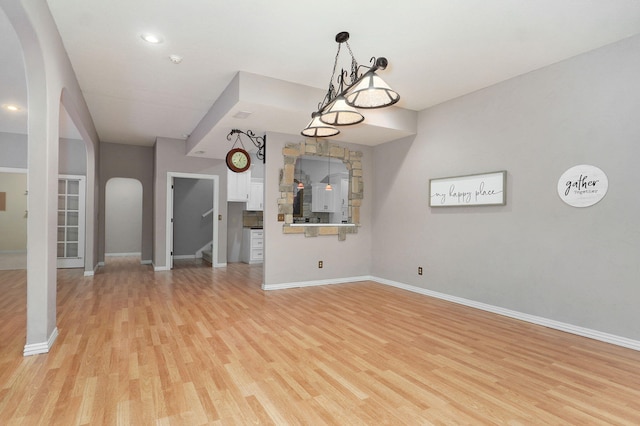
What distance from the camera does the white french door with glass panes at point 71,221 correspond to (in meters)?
7.32

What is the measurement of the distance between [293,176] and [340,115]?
2.28 m

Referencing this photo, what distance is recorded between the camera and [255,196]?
8.27 m

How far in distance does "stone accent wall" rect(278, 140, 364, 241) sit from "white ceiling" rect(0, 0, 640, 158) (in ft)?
3.83

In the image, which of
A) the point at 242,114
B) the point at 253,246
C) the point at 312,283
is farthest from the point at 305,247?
the point at 253,246

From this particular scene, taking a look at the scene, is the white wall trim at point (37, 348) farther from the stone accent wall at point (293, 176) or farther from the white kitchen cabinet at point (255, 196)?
the white kitchen cabinet at point (255, 196)

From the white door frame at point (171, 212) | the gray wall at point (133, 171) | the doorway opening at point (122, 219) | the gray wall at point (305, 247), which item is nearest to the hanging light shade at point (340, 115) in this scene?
the gray wall at point (305, 247)

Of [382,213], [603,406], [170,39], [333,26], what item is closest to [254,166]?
[382,213]

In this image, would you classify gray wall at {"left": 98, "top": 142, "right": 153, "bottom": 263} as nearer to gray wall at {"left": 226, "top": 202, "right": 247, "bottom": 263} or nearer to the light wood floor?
gray wall at {"left": 226, "top": 202, "right": 247, "bottom": 263}

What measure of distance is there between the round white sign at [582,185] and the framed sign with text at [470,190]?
0.64m

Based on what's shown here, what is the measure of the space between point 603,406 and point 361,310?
7.97 ft

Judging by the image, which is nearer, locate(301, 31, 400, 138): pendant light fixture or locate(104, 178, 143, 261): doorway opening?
locate(301, 31, 400, 138): pendant light fixture

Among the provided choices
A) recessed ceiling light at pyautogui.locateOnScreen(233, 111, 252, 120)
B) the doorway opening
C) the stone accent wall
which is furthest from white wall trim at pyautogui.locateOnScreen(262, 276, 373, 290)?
the doorway opening

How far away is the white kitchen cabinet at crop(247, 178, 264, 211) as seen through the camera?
26.9ft

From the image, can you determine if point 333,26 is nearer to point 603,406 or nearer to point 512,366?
point 512,366
